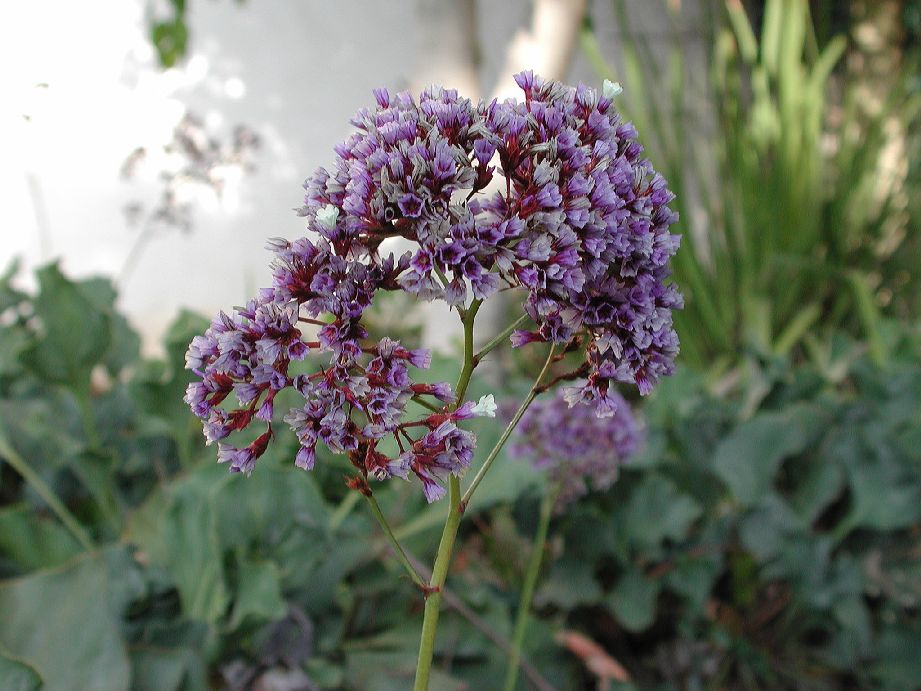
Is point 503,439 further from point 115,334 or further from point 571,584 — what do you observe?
point 115,334

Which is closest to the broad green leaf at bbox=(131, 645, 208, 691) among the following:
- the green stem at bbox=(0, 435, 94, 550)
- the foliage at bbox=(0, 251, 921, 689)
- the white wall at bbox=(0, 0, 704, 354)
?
the foliage at bbox=(0, 251, 921, 689)

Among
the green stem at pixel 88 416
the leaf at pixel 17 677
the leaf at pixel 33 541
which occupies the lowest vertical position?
the leaf at pixel 17 677

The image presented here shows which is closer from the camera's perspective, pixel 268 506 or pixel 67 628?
pixel 67 628

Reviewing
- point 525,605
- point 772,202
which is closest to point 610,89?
point 525,605

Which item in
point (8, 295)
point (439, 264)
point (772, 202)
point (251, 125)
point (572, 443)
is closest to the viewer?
point (439, 264)

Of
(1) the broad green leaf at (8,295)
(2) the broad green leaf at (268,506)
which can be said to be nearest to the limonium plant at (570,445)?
(2) the broad green leaf at (268,506)

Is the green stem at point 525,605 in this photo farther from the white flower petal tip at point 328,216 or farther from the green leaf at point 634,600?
the white flower petal tip at point 328,216
